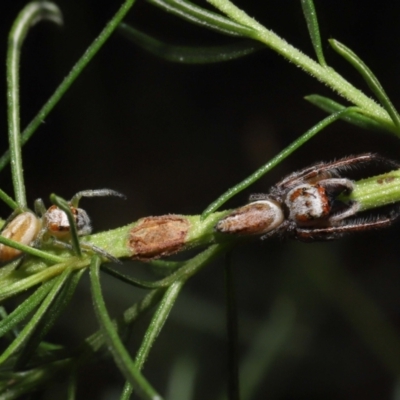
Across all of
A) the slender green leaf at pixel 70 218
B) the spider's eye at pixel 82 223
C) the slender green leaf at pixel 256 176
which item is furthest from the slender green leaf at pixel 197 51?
the slender green leaf at pixel 70 218

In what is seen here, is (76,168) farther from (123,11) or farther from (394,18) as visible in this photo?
(123,11)

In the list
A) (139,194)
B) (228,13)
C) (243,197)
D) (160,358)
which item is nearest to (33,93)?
(139,194)

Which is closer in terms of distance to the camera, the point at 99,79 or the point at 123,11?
the point at 123,11

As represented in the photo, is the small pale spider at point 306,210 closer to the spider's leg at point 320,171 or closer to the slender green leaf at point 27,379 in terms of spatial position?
the spider's leg at point 320,171

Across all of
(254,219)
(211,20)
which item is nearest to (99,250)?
(254,219)

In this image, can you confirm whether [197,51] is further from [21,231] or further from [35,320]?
[35,320]
